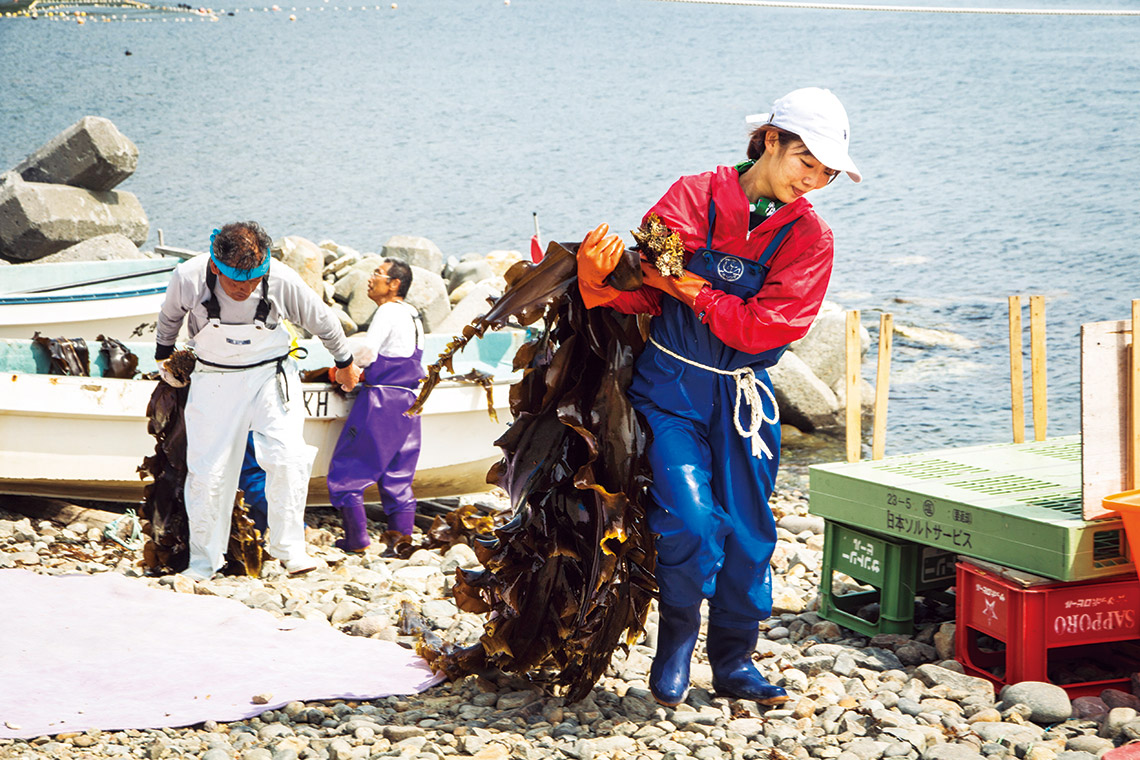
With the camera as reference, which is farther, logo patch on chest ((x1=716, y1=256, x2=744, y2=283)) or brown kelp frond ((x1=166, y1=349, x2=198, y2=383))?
brown kelp frond ((x1=166, y1=349, x2=198, y2=383))

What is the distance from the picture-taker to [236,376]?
18.0ft

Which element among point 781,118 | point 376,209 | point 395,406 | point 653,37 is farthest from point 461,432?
point 653,37

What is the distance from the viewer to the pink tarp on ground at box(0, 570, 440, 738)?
3662mm

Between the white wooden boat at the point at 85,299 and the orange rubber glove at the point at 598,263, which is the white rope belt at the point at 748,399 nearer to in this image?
the orange rubber glove at the point at 598,263

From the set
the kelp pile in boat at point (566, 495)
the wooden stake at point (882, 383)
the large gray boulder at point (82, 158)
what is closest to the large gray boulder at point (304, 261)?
the large gray boulder at point (82, 158)

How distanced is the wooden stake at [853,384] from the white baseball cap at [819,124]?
1526 millimetres

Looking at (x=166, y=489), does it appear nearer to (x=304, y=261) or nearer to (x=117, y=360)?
(x=117, y=360)

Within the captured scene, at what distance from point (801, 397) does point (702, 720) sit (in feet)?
31.4

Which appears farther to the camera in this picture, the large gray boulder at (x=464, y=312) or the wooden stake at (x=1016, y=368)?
the large gray boulder at (x=464, y=312)

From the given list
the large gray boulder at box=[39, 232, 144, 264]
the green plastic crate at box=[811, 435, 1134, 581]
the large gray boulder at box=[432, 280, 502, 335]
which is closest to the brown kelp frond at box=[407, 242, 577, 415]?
the green plastic crate at box=[811, 435, 1134, 581]

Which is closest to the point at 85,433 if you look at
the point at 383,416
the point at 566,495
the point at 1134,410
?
the point at 383,416

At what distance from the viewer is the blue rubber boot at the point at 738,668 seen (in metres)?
3.80

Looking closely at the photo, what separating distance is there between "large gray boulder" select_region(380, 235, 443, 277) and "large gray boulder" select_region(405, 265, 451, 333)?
2.12m

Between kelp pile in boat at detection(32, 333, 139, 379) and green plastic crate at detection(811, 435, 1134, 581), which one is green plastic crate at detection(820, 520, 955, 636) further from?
kelp pile in boat at detection(32, 333, 139, 379)
